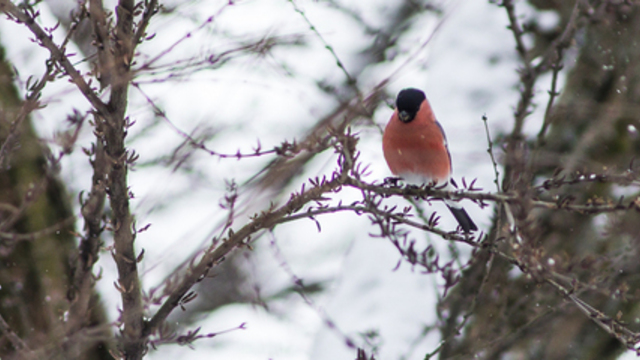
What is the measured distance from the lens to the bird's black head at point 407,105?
2.74m

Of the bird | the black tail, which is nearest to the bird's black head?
the bird

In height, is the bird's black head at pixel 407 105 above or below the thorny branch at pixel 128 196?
above

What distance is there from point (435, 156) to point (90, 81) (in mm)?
1769

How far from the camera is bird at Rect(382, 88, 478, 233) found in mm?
2781

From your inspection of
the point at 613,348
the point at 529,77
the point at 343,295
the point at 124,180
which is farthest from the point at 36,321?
the point at 613,348

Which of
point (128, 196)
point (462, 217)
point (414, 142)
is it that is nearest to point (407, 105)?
point (414, 142)

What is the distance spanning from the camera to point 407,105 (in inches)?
108

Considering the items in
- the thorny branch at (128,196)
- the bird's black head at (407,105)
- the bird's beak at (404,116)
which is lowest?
the thorny branch at (128,196)

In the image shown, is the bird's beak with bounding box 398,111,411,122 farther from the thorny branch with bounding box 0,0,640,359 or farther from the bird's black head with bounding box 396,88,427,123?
the thorny branch with bounding box 0,0,640,359

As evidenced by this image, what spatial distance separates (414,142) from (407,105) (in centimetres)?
19

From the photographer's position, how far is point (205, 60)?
1.84m

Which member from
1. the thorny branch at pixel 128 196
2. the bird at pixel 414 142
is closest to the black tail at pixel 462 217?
the bird at pixel 414 142

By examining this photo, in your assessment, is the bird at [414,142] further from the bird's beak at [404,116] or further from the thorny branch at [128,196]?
the thorny branch at [128,196]

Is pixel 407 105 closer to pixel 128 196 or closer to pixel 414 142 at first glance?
pixel 414 142
